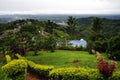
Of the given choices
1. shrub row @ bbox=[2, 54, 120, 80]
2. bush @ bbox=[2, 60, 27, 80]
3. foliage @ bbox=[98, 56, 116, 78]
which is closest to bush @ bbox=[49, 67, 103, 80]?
shrub row @ bbox=[2, 54, 120, 80]

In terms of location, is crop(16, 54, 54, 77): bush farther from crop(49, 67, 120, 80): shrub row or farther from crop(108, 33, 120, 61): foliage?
crop(108, 33, 120, 61): foliage

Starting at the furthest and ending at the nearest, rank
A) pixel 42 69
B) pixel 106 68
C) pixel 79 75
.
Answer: pixel 42 69
pixel 79 75
pixel 106 68

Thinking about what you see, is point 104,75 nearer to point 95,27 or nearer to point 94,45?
point 94,45

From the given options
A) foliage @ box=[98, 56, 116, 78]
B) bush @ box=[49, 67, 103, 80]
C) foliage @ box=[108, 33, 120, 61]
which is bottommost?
foliage @ box=[108, 33, 120, 61]

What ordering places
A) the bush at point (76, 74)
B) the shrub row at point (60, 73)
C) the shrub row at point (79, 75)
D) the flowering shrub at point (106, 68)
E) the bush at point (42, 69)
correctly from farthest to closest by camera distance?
the bush at point (42, 69)
the shrub row at point (60, 73)
the bush at point (76, 74)
the shrub row at point (79, 75)
the flowering shrub at point (106, 68)

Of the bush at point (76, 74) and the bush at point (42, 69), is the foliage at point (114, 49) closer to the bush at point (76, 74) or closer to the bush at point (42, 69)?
the bush at point (42, 69)

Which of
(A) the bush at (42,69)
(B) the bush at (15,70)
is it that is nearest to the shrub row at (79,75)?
(B) the bush at (15,70)

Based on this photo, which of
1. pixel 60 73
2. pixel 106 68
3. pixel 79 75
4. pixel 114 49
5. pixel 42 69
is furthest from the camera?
pixel 114 49

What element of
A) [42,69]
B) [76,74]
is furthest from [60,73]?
[42,69]

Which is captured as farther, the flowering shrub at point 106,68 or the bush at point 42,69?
the bush at point 42,69

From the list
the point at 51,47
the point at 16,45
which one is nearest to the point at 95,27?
the point at 51,47

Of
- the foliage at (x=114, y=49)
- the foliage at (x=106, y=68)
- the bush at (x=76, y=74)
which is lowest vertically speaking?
the foliage at (x=114, y=49)

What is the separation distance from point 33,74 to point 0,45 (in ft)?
52.6

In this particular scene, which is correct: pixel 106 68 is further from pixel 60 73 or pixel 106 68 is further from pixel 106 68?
pixel 60 73
